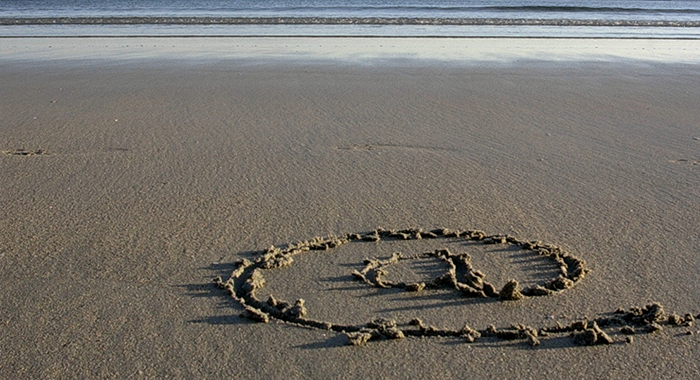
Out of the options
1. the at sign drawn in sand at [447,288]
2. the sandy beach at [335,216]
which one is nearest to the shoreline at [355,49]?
the sandy beach at [335,216]

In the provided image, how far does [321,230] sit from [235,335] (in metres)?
1.04

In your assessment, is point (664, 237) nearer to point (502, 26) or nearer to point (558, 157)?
point (558, 157)

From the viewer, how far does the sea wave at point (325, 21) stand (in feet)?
53.7

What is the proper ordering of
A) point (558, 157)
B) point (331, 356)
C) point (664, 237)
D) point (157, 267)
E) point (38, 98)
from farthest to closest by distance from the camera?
1. point (38, 98)
2. point (558, 157)
3. point (664, 237)
4. point (157, 267)
5. point (331, 356)

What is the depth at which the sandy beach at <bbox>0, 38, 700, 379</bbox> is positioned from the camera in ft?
7.50

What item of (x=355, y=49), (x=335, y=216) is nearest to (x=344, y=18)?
(x=355, y=49)

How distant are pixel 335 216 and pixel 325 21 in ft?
45.3

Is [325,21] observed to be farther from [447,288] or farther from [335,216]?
[447,288]

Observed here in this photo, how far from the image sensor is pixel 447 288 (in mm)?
2756

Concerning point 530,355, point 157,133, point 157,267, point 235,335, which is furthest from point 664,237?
point 157,133

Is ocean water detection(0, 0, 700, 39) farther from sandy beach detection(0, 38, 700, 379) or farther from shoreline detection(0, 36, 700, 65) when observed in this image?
sandy beach detection(0, 38, 700, 379)

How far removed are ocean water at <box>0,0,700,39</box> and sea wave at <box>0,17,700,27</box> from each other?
2cm

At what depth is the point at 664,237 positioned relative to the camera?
128 inches

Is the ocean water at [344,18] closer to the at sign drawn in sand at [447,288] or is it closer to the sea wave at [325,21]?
the sea wave at [325,21]
